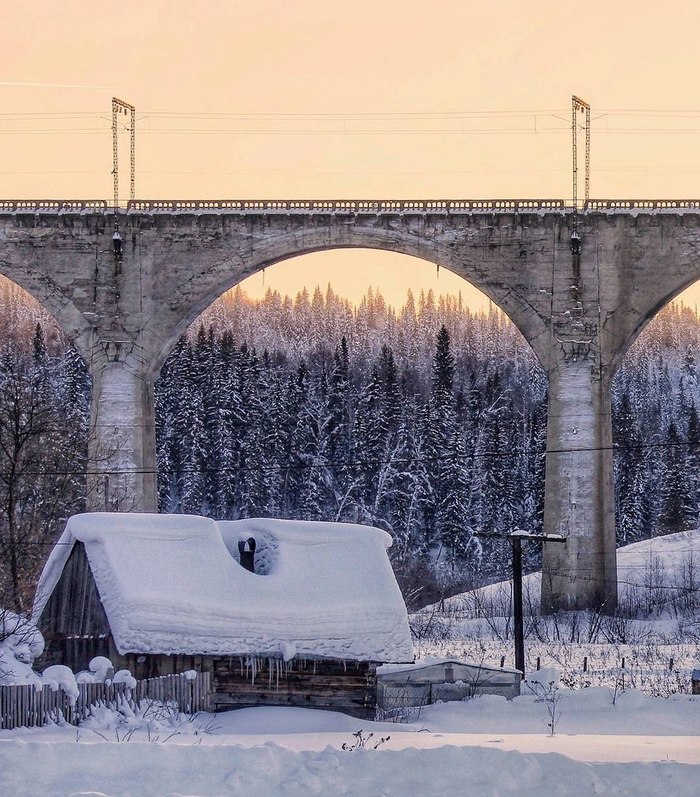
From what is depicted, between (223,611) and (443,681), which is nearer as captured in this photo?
(223,611)

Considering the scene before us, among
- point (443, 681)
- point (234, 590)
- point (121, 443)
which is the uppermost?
point (121, 443)

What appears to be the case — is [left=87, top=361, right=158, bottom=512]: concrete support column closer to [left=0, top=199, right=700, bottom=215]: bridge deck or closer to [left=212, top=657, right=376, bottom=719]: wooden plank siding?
[left=0, top=199, right=700, bottom=215]: bridge deck

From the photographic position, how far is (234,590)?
28359mm

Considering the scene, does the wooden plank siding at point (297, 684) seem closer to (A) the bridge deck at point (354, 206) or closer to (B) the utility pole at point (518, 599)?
(B) the utility pole at point (518, 599)

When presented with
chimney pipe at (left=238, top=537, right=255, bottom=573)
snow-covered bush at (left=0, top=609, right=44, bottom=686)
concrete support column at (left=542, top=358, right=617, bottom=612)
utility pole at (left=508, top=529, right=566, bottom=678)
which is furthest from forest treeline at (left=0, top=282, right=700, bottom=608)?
snow-covered bush at (left=0, top=609, right=44, bottom=686)

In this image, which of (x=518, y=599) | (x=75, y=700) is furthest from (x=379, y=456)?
(x=75, y=700)

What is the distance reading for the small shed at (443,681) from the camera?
3284 cm

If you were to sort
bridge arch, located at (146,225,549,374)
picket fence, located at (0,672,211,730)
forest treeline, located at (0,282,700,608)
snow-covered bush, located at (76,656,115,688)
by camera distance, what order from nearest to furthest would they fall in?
1. picket fence, located at (0,672,211,730)
2. snow-covered bush, located at (76,656,115,688)
3. bridge arch, located at (146,225,549,374)
4. forest treeline, located at (0,282,700,608)

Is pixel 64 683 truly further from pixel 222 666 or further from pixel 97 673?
pixel 222 666

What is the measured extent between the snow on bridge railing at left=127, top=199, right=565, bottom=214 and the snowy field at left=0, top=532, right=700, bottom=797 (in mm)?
16501

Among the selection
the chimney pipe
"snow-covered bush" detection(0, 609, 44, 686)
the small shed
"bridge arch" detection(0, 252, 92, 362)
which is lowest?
the small shed

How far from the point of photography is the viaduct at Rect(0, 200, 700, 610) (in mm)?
47156

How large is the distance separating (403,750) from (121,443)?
3031cm

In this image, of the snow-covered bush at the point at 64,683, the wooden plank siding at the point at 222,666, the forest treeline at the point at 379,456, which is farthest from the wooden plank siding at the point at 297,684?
the forest treeline at the point at 379,456
